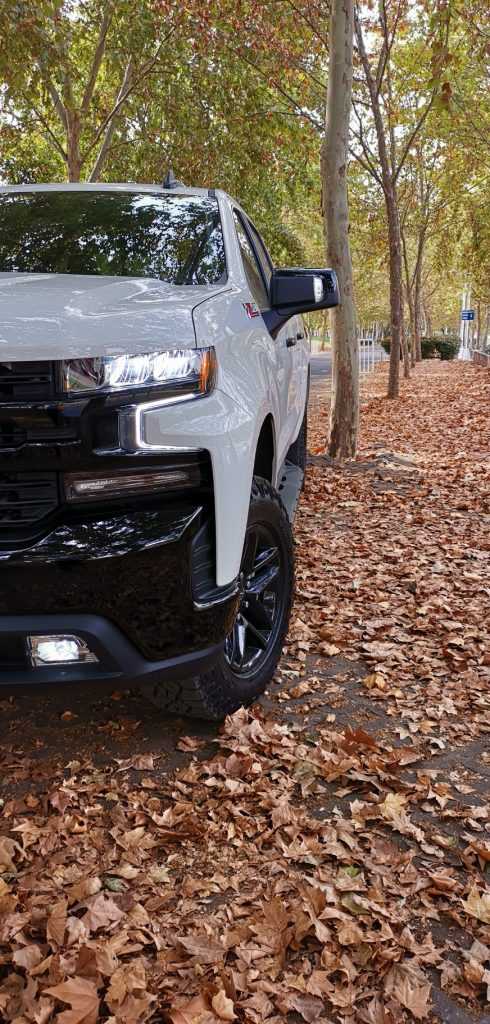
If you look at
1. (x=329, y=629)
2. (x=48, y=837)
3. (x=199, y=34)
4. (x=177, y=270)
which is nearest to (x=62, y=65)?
(x=199, y=34)

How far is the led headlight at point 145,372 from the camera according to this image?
231cm

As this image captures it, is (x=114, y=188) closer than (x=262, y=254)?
Yes

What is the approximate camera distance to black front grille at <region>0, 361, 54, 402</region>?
7.45ft

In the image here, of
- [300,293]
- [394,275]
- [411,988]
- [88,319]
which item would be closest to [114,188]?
[300,293]

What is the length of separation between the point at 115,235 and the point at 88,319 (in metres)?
1.38

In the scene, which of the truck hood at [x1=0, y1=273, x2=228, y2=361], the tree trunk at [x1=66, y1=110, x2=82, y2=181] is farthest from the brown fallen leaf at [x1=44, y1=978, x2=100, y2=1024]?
the tree trunk at [x1=66, y1=110, x2=82, y2=181]

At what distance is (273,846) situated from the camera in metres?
2.64

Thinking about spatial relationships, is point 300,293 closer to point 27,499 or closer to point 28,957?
point 27,499

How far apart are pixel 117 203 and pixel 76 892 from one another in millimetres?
2956

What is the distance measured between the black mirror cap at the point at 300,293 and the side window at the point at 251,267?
118 millimetres

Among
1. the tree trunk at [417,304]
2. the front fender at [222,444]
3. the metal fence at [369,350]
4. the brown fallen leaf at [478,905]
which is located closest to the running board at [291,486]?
the front fender at [222,444]

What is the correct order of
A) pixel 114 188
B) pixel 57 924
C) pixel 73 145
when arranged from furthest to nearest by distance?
pixel 73 145 < pixel 114 188 < pixel 57 924

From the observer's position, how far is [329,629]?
4.43m

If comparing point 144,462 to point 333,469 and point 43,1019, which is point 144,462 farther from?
point 333,469
